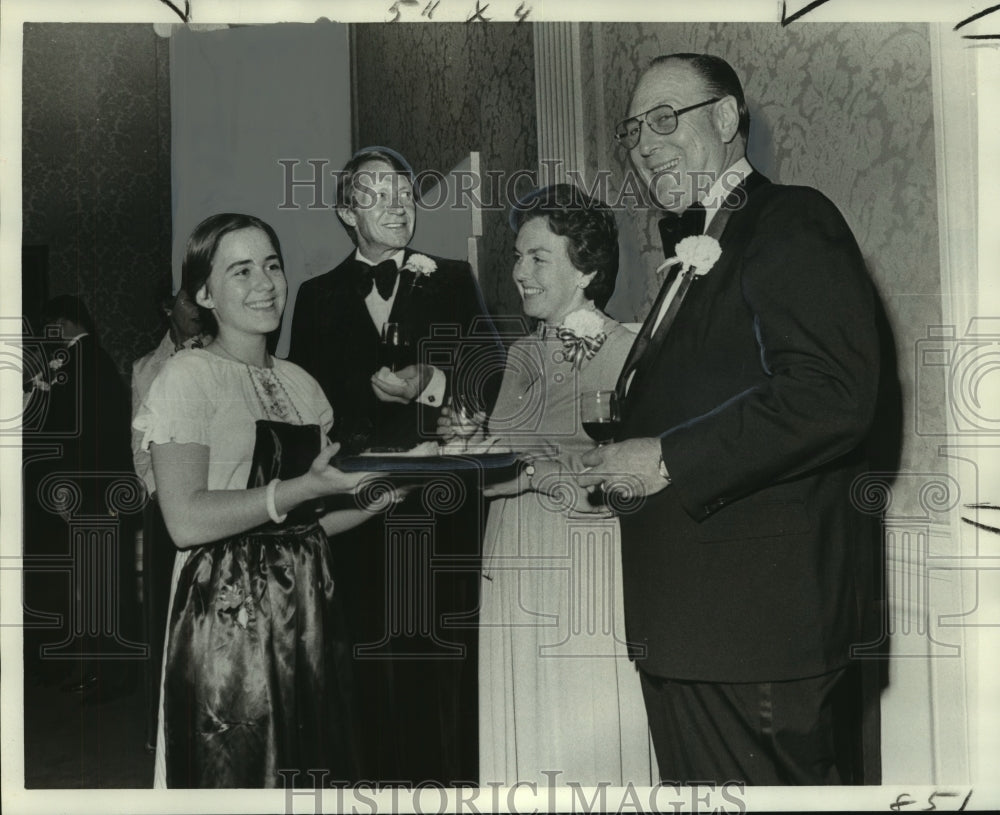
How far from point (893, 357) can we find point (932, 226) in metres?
0.39

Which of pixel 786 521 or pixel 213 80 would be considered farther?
pixel 213 80

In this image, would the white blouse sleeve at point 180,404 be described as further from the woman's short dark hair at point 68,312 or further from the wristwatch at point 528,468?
the wristwatch at point 528,468

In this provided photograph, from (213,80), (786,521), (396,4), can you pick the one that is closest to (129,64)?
(213,80)

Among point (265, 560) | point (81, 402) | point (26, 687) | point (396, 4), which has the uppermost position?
point (396, 4)

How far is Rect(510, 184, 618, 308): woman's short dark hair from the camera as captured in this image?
284cm

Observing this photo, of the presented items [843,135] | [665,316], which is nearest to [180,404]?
[665,316]

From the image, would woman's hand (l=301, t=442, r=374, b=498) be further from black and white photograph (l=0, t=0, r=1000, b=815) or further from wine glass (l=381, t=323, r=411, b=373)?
wine glass (l=381, t=323, r=411, b=373)

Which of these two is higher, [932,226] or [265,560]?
[932,226]

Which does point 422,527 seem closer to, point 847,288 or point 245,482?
point 245,482

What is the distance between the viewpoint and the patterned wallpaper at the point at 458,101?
287 cm

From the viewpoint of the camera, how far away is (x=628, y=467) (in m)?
2.79

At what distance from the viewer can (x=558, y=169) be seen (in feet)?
9.45

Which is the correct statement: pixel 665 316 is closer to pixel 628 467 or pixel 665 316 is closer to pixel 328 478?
pixel 628 467

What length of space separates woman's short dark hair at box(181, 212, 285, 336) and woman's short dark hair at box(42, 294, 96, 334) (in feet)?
1.01
